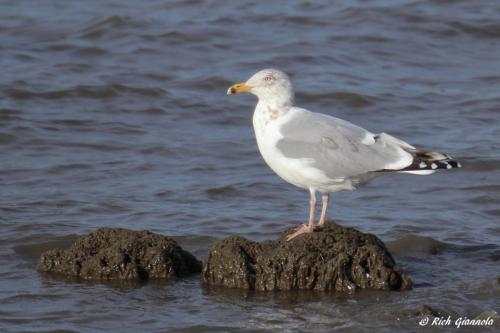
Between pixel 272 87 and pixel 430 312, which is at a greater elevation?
pixel 272 87

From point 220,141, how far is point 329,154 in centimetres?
464

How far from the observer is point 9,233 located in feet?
28.5

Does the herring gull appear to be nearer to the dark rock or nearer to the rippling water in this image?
the rippling water

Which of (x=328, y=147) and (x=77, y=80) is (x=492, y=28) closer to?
(x=77, y=80)

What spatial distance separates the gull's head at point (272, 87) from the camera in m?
7.64

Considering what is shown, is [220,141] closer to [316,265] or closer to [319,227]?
[319,227]

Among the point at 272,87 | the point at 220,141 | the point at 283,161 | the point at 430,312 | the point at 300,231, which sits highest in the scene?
the point at 272,87

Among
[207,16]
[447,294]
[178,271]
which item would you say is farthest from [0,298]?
[207,16]

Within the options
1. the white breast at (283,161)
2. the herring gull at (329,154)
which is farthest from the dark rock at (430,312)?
the white breast at (283,161)

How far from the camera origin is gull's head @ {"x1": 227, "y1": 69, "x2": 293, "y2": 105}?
7645mm

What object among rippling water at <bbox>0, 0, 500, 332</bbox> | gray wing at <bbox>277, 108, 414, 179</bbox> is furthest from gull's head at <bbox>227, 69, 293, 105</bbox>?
rippling water at <bbox>0, 0, 500, 332</bbox>

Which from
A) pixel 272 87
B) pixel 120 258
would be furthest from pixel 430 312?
pixel 120 258

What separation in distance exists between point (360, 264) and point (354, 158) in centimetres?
75

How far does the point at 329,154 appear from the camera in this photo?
7.32 meters
